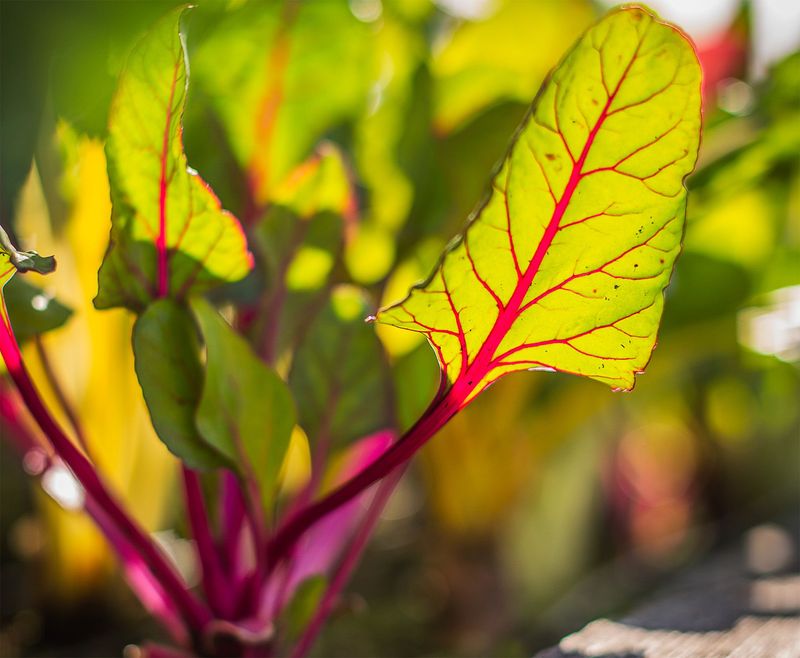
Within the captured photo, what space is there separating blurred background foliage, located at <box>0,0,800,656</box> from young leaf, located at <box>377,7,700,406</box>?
10cm

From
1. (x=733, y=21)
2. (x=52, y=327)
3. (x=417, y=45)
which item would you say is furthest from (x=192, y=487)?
(x=733, y=21)

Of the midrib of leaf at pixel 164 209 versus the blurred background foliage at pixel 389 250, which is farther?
the blurred background foliage at pixel 389 250

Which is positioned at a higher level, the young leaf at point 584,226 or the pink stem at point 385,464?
the young leaf at point 584,226

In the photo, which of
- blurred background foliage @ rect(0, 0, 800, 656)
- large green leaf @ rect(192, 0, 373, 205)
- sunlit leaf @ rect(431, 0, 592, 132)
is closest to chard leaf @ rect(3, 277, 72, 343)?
blurred background foliage @ rect(0, 0, 800, 656)

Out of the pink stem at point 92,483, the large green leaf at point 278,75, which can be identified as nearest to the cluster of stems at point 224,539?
the pink stem at point 92,483

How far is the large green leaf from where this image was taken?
13.8 inches

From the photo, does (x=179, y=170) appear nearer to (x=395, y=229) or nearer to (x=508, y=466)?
(x=395, y=229)

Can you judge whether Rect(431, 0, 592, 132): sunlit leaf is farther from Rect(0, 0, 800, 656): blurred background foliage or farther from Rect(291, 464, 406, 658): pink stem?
Rect(291, 464, 406, 658): pink stem

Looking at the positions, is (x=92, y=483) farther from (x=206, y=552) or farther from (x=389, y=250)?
(x=389, y=250)

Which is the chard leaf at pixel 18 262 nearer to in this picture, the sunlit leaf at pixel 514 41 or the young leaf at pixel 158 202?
the young leaf at pixel 158 202

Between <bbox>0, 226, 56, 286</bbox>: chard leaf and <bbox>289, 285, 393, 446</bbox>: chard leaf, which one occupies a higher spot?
<bbox>0, 226, 56, 286</bbox>: chard leaf

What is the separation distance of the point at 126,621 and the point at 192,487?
24cm

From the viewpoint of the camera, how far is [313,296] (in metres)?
0.34

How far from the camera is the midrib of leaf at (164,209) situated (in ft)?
0.72
